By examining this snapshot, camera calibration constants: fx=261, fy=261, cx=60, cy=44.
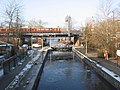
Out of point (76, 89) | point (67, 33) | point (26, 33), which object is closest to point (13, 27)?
point (76, 89)

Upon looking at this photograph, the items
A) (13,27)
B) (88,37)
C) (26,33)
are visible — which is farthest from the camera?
(26,33)

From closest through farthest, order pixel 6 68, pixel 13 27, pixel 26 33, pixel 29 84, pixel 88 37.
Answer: pixel 29 84, pixel 6 68, pixel 13 27, pixel 88 37, pixel 26 33

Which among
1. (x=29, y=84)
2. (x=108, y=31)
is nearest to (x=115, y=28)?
(x=108, y=31)

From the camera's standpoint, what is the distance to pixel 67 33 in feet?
247

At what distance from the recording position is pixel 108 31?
34.6 meters

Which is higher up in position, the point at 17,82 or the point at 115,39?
the point at 115,39

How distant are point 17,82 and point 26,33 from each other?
181ft

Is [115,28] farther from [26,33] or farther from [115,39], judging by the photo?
[26,33]

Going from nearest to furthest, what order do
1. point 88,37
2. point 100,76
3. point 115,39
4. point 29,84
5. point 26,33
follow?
point 29,84, point 100,76, point 115,39, point 88,37, point 26,33

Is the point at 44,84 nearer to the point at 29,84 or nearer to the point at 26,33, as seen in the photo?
the point at 29,84

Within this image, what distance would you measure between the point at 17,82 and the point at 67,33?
59.2 m

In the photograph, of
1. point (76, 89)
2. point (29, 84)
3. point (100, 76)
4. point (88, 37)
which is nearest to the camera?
point (29, 84)

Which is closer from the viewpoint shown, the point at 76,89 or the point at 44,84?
the point at 76,89

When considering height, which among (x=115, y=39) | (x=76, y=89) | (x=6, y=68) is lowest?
(x=76, y=89)
